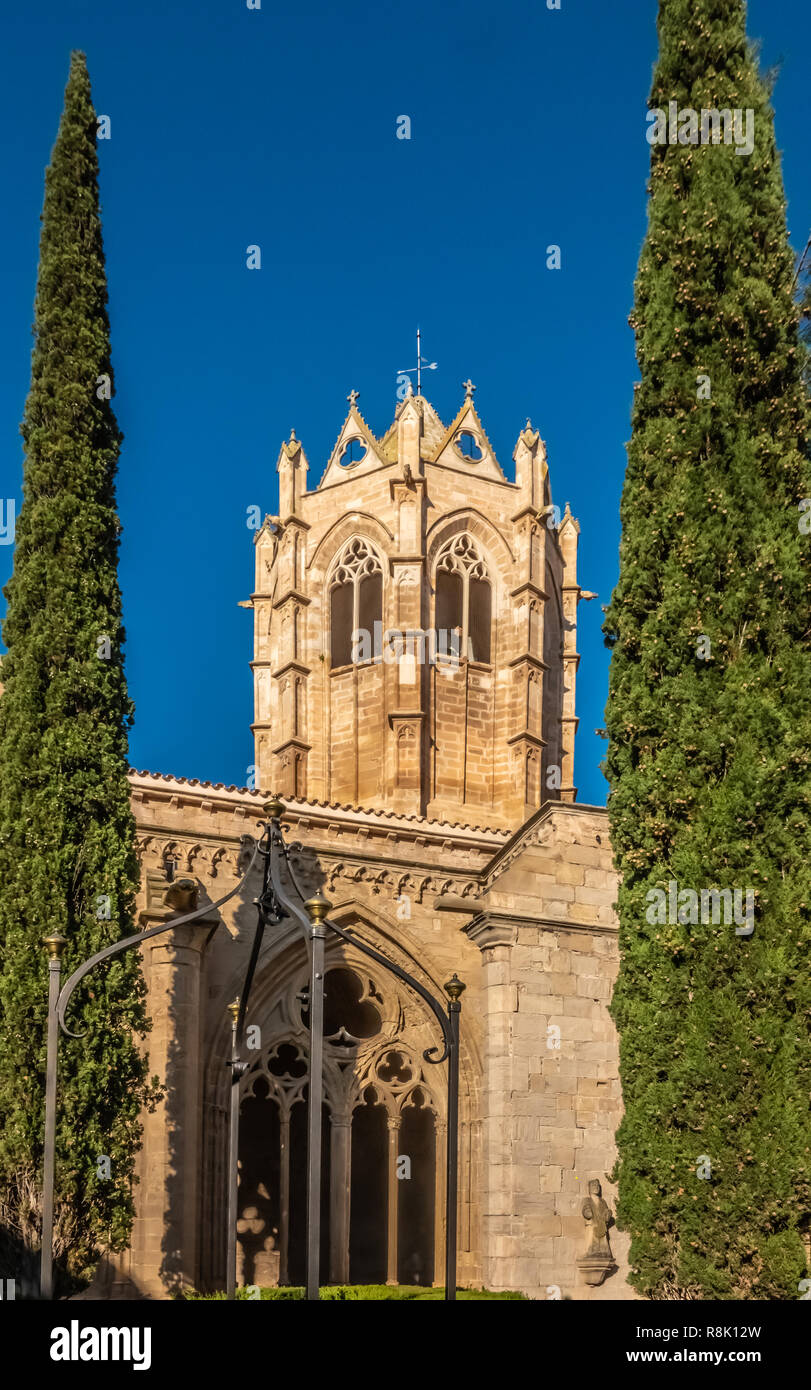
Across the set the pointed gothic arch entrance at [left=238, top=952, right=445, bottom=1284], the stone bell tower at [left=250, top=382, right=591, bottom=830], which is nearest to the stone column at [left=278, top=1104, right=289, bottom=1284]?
the pointed gothic arch entrance at [left=238, top=952, right=445, bottom=1284]

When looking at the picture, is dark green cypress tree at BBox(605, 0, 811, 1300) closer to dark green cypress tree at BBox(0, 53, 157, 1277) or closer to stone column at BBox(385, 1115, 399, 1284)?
dark green cypress tree at BBox(0, 53, 157, 1277)

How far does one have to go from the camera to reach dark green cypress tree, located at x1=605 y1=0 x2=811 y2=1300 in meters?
11.2

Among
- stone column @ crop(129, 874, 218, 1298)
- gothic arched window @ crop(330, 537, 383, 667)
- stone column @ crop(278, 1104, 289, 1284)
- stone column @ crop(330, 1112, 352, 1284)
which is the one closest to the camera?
stone column @ crop(129, 874, 218, 1298)

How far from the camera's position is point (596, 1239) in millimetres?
18500

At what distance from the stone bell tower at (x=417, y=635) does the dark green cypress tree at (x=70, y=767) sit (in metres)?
13.7

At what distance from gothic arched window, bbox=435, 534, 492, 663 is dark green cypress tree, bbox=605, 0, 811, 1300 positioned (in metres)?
17.6

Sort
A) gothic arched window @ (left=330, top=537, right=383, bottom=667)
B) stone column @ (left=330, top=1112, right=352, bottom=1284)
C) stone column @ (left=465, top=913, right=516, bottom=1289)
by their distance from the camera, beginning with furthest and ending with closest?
gothic arched window @ (left=330, top=537, right=383, bottom=667)
stone column @ (left=330, top=1112, right=352, bottom=1284)
stone column @ (left=465, top=913, right=516, bottom=1289)

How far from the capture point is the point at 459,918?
21.0 m

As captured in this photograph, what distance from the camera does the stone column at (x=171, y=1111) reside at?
57.9 ft

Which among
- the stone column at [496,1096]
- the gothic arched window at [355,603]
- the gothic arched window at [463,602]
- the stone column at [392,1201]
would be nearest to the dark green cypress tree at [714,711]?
the stone column at [496,1096]

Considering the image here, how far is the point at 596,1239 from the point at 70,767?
7.92m

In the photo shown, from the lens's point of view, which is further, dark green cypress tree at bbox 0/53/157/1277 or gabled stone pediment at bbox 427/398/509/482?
gabled stone pediment at bbox 427/398/509/482

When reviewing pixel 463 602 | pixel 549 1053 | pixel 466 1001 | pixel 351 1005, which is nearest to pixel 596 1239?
pixel 549 1053
